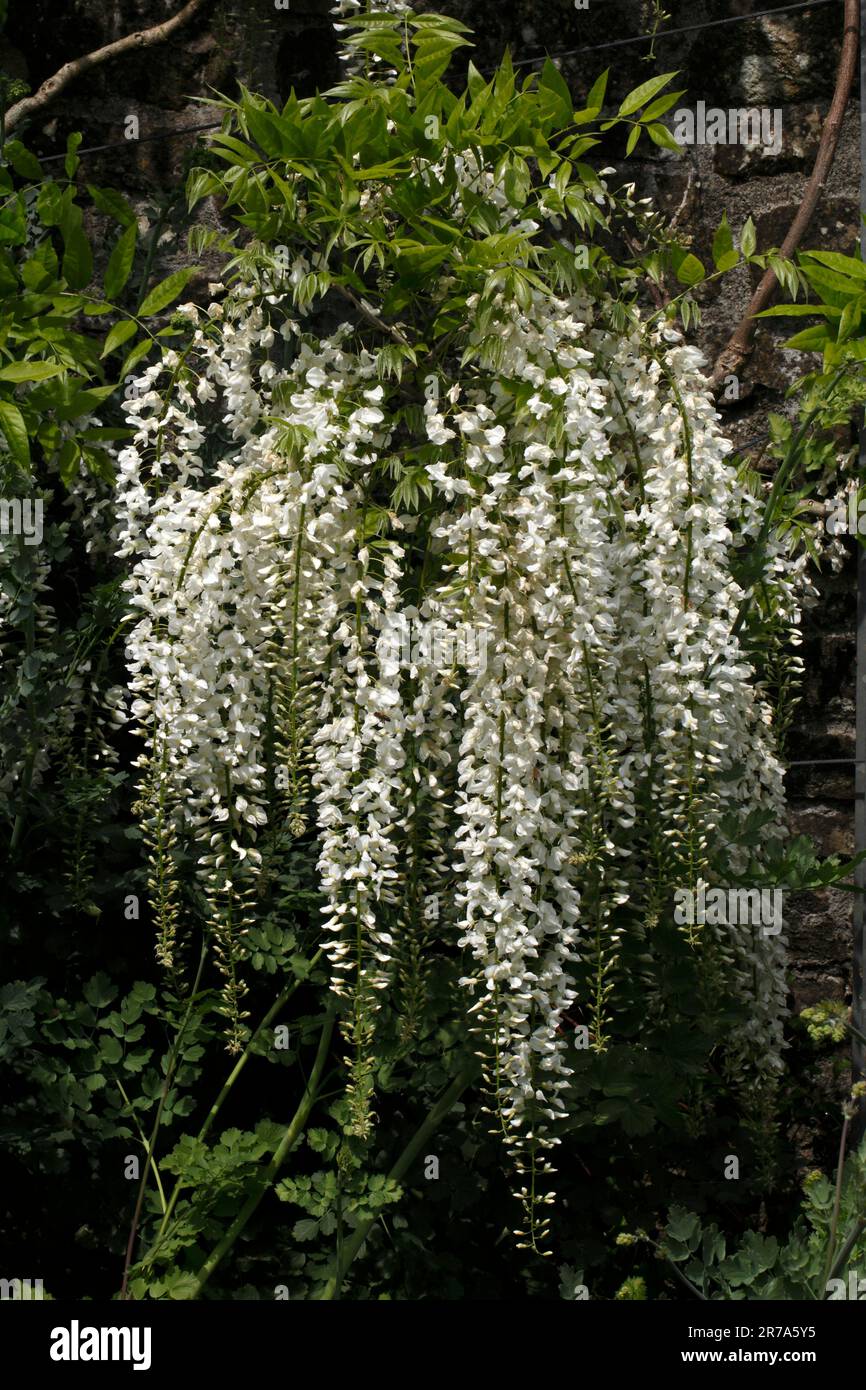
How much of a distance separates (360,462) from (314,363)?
22 centimetres

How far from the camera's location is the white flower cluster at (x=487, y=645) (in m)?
2.01

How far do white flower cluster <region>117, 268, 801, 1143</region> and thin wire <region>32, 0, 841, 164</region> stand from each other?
0.94 metres

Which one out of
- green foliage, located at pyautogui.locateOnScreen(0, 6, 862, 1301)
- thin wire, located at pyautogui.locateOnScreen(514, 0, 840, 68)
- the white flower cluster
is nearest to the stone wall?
thin wire, located at pyautogui.locateOnScreen(514, 0, 840, 68)

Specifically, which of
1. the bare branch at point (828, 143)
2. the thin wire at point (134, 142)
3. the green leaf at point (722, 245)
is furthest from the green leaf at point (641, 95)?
the thin wire at point (134, 142)

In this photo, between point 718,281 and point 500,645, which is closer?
point 500,645

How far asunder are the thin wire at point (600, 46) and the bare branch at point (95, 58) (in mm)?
111

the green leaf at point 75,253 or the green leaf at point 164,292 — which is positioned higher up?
the green leaf at point 75,253

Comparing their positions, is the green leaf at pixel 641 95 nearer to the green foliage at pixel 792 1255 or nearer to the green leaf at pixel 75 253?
the green leaf at pixel 75 253

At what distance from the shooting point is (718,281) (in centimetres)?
302

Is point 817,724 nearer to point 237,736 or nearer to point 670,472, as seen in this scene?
point 670,472

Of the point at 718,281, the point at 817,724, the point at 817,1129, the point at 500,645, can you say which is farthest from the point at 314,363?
the point at 817,1129

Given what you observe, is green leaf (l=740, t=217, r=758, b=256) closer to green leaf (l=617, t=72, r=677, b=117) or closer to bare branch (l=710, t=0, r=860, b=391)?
green leaf (l=617, t=72, r=677, b=117)

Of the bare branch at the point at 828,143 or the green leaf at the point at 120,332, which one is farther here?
the bare branch at the point at 828,143
